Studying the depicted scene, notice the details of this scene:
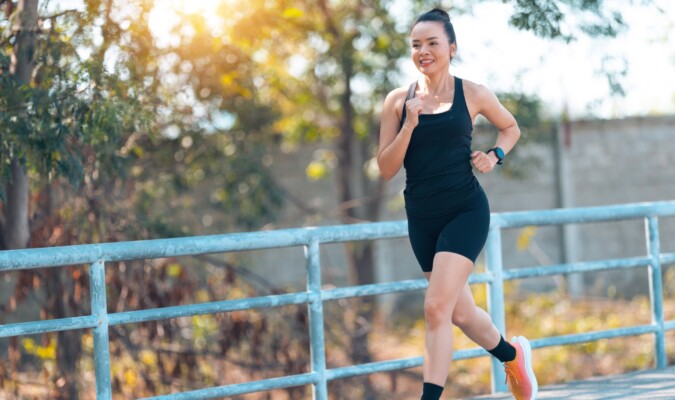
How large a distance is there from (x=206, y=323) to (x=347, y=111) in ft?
9.34

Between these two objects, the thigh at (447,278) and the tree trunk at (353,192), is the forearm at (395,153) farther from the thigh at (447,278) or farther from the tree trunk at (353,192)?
the tree trunk at (353,192)

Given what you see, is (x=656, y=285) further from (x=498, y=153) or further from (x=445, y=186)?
(x=445, y=186)

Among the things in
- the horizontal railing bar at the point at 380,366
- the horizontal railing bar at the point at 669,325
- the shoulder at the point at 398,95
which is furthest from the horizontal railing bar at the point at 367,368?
the horizontal railing bar at the point at 669,325

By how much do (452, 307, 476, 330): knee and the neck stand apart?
969mm

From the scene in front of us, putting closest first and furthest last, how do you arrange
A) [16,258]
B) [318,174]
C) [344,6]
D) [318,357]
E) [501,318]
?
[16,258] < [318,357] < [501,318] < [344,6] < [318,174]

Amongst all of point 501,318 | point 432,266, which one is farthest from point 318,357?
point 501,318

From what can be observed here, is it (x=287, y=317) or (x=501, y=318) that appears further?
(x=287, y=317)

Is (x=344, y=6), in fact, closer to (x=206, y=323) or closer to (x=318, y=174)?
(x=318, y=174)

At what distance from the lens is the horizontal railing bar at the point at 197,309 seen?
423cm

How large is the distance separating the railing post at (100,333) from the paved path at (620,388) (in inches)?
79.6

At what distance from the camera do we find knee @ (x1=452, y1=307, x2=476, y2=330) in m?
4.45

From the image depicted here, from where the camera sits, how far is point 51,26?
5410mm

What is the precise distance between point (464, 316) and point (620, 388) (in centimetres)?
137

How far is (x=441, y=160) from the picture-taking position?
4.23 meters
